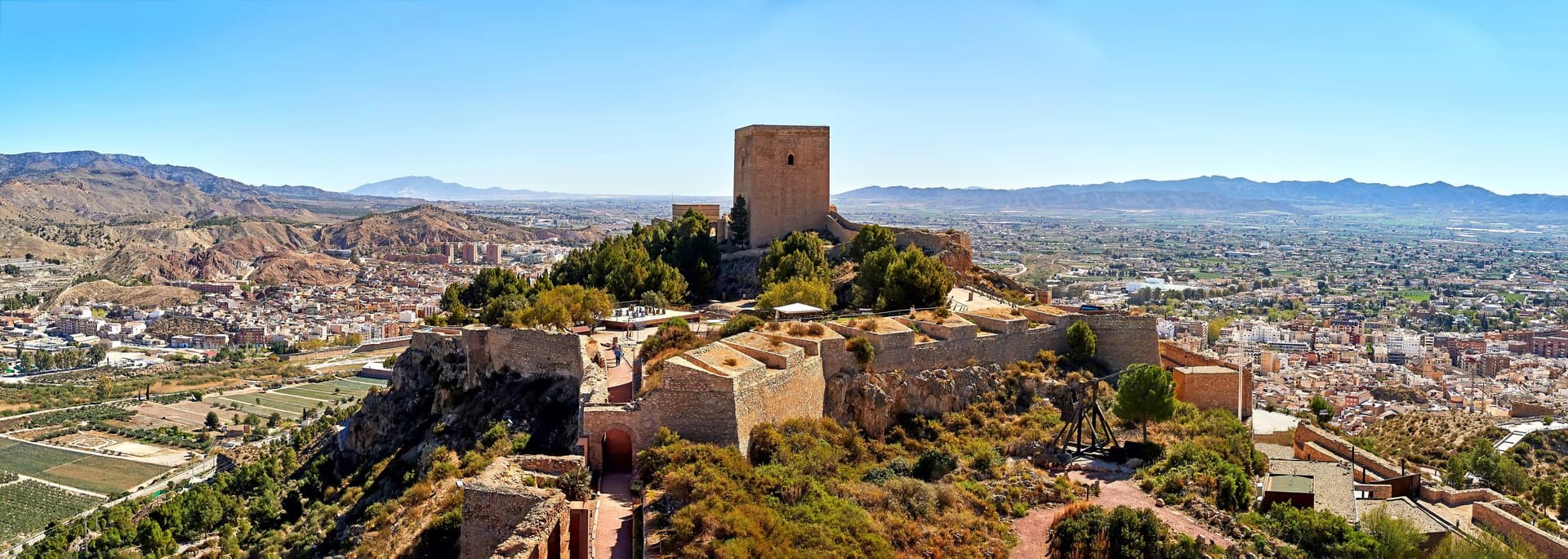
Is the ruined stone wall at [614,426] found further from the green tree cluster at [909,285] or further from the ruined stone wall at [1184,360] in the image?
the ruined stone wall at [1184,360]

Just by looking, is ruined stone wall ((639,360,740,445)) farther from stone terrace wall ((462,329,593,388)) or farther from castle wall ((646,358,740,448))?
stone terrace wall ((462,329,593,388))

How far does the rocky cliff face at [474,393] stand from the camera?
67.7 ft

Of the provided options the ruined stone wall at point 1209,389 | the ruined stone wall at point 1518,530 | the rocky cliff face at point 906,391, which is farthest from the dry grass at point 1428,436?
the rocky cliff face at point 906,391

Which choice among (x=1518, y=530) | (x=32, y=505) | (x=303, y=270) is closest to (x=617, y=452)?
(x=1518, y=530)

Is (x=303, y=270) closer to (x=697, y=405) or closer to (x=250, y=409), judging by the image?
(x=250, y=409)

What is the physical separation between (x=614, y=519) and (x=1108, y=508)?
7.09 metres

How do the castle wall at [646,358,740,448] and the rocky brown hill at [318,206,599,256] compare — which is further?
the rocky brown hill at [318,206,599,256]

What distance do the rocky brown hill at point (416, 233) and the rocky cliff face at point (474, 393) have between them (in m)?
140

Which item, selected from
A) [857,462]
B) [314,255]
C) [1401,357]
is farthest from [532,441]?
[314,255]

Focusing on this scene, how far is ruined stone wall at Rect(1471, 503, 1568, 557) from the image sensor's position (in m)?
17.1

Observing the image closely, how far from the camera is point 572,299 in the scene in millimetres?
27141

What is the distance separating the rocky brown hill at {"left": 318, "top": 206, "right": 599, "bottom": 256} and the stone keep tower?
428ft

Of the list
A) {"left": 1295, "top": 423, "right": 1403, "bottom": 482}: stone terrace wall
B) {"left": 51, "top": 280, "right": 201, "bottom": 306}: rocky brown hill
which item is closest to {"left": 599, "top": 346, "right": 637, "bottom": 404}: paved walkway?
{"left": 1295, "top": 423, "right": 1403, "bottom": 482}: stone terrace wall

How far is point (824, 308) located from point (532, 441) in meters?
8.72
